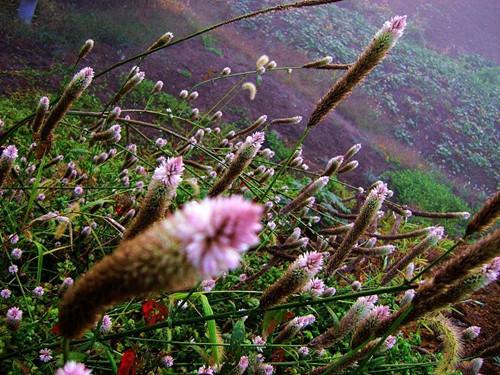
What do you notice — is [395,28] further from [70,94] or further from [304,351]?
[304,351]

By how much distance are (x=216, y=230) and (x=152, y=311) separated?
1568 mm

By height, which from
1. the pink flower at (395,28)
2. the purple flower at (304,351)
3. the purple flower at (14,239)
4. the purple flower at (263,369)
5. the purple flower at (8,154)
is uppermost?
the pink flower at (395,28)

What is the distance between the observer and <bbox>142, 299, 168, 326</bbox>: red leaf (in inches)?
72.4

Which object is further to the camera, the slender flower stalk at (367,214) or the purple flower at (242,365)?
the slender flower stalk at (367,214)

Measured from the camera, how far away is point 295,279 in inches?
51.4

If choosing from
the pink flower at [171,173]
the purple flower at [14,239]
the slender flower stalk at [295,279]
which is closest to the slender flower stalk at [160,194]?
the pink flower at [171,173]

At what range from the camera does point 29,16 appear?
8.00 m

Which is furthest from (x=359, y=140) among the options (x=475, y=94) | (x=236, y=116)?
(x=475, y=94)

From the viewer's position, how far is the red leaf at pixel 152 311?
1.84 meters

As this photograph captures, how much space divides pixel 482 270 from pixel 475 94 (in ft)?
80.1

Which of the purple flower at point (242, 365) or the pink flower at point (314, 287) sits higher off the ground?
the pink flower at point (314, 287)

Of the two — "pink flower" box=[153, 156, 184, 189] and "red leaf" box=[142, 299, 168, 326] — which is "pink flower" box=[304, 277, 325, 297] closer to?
"red leaf" box=[142, 299, 168, 326]

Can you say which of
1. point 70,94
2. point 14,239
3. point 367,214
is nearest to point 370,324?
point 367,214

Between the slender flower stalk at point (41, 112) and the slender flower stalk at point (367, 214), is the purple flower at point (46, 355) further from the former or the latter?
the slender flower stalk at point (367, 214)
